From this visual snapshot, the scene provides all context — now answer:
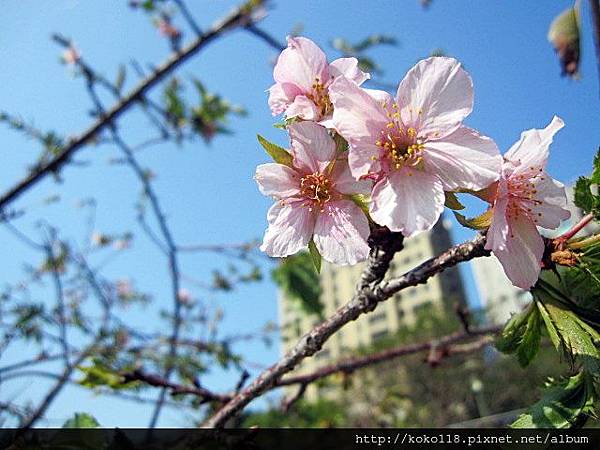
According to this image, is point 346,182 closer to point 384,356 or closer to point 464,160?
point 464,160

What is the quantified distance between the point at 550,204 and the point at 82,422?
0.72 metres

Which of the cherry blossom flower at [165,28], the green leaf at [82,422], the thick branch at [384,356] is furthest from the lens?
the cherry blossom flower at [165,28]

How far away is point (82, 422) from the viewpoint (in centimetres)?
71

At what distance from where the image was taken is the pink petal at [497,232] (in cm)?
49

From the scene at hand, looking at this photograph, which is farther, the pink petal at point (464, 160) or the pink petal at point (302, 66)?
the pink petal at point (302, 66)

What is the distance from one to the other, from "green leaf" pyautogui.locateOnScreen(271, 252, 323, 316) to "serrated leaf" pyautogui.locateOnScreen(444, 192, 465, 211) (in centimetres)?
107

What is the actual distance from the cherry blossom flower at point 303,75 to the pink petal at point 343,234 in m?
0.14

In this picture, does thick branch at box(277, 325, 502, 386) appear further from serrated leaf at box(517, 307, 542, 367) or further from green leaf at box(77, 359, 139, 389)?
serrated leaf at box(517, 307, 542, 367)

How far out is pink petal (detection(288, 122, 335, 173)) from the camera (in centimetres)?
56

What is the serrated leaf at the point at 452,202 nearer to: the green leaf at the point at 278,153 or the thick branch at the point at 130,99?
the green leaf at the point at 278,153

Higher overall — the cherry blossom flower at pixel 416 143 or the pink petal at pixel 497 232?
the cherry blossom flower at pixel 416 143

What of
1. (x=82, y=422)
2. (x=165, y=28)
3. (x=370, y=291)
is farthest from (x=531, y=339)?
(x=165, y=28)

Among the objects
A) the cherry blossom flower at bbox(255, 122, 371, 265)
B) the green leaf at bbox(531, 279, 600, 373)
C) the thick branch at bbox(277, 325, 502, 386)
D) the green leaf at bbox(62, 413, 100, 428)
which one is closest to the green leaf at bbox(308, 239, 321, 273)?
the cherry blossom flower at bbox(255, 122, 371, 265)

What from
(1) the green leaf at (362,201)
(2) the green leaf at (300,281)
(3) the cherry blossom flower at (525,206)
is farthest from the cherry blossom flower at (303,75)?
(2) the green leaf at (300,281)
